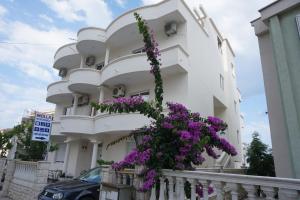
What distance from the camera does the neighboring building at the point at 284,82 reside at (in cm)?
561

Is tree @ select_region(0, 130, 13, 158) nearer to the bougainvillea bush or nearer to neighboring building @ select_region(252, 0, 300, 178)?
→ the bougainvillea bush

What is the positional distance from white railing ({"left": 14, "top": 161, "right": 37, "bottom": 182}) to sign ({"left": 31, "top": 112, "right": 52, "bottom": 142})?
4.07 ft

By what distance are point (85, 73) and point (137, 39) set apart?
456cm

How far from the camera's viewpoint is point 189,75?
40.9 feet

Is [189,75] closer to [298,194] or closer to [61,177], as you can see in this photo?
[298,194]

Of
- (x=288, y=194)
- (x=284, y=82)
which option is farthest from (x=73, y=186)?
(x=284, y=82)

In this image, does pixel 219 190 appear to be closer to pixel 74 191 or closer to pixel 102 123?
pixel 74 191

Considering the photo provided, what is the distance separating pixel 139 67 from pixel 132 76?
1.03m

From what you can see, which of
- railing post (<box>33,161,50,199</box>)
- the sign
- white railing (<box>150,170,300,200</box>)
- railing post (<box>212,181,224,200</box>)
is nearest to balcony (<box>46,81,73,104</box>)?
the sign

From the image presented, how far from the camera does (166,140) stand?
4.21 meters

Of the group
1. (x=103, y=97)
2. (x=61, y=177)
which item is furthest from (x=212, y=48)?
(x=61, y=177)

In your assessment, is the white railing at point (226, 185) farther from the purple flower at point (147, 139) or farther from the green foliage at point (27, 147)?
the green foliage at point (27, 147)

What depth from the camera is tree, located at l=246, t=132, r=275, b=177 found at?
978 centimetres

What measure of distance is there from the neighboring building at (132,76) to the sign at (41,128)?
4469mm
